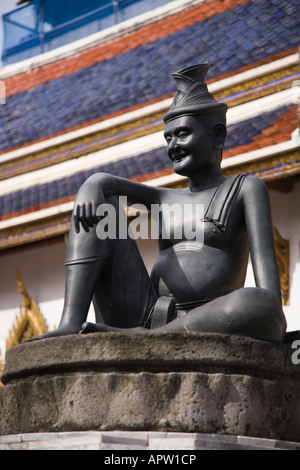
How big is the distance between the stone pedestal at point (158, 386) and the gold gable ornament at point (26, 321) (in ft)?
22.2

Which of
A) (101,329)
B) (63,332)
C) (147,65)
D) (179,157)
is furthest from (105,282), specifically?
(147,65)

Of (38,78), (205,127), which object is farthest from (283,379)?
(38,78)

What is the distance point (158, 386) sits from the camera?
394cm

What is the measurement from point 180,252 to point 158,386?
865mm

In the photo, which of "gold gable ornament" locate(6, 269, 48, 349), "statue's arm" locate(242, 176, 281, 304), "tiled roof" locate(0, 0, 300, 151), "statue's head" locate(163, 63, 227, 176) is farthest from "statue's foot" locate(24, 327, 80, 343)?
"gold gable ornament" locate(6, 269, 48, 349)

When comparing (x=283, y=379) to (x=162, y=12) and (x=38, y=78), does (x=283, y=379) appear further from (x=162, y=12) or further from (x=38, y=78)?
(x=38, y=78)

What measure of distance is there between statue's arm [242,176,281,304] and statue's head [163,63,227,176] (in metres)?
0.27

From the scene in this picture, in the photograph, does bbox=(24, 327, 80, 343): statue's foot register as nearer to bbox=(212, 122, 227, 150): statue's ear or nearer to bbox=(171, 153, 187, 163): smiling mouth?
bbox=(171, 153, 187, 163): smiling mouth

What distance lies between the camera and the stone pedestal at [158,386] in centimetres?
391

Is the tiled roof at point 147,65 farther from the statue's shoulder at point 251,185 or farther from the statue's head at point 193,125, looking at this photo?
the statue's shoulder at point 251,185

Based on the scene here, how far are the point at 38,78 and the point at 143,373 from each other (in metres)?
9.87

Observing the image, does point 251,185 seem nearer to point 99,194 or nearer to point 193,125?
point 193,125

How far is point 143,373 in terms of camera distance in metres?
3.96

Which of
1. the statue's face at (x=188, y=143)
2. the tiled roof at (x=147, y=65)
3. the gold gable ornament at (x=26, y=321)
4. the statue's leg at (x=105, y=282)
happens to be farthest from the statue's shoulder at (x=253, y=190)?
the gold gable ornament at (x=26, y=321)
